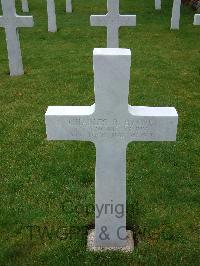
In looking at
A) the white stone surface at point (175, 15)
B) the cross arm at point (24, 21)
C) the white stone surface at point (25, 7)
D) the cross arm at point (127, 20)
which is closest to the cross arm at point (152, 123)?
the cross arm at point (24, 21)

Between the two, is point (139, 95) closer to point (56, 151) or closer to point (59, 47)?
point (56, 151)

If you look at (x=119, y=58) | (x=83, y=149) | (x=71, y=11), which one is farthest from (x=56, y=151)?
(x=71, y=11)

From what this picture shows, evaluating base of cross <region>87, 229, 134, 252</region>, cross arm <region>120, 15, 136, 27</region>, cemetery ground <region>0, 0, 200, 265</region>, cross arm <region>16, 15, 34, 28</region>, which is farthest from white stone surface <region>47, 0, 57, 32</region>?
base of cross <region>87, 229, 134, 252</region>

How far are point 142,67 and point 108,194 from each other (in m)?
5.08

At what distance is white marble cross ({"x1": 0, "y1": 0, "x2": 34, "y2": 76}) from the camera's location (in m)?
7.29

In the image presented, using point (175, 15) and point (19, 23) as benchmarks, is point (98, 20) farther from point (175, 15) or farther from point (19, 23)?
point (175, 15)

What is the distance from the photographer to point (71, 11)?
41.9 ft

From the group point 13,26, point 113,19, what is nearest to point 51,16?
point 113,19

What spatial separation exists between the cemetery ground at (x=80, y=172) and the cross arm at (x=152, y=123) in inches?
41.1

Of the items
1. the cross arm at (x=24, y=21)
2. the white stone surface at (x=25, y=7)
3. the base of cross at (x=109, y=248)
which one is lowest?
the base of cross at (x=109, y=248)

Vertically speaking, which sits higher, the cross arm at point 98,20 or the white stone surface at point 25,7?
the cross arm at point 98,20

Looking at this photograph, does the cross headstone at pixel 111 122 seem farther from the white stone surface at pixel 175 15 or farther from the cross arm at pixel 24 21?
the white stone surface at pixel 175 15

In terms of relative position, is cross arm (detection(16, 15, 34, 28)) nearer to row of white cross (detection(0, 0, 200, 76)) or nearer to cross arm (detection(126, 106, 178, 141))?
row of white cross (detection(0, 0, 200, 76))

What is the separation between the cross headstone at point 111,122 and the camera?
2.72 m
